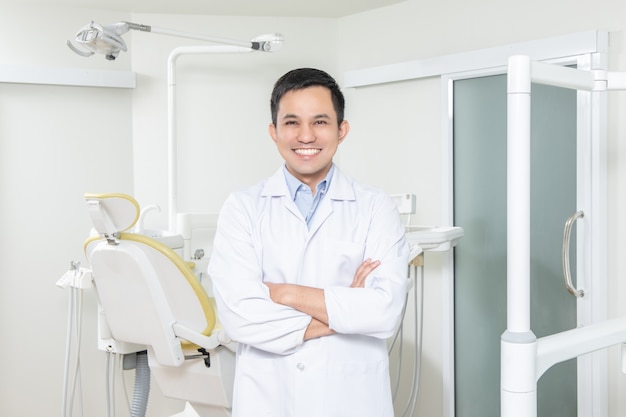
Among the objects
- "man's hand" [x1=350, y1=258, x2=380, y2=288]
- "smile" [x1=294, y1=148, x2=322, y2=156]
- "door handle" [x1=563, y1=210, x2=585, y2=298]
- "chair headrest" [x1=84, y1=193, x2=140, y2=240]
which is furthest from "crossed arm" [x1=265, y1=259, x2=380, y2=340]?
"door handle" [x1=563, y1=210, x2=585, y2=298]

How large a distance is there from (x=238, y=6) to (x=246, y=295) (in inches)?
83.8

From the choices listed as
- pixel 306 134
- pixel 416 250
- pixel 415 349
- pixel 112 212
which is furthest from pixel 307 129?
pixel 415 349

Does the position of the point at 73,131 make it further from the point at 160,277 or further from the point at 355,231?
the point at 355,231

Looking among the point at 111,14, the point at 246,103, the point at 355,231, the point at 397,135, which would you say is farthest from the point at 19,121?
the point at 355,231

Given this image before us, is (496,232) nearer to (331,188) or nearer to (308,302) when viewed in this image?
(331,188)

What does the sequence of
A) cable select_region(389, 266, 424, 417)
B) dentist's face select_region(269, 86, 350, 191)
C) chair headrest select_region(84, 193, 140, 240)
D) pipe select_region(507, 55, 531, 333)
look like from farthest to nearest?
cable select_region(389, 266, 424, 417) → chair headrest select_region(84, 193, 140, 240) → dentist's face select_region(269, 86, 350, 191) → pipe select_region(507, 55, 531, 333)

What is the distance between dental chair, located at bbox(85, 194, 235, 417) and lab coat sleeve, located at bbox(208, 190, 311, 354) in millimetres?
592

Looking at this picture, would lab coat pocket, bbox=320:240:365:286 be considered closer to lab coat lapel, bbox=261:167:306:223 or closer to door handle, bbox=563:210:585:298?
lab coat lapel, bbox=261:167:306:223

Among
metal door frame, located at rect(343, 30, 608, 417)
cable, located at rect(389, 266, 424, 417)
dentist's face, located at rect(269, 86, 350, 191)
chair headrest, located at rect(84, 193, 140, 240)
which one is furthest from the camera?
cable, located at rect(389, 266, 424, 417)

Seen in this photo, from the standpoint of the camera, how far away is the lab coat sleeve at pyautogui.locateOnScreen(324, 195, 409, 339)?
1.61m

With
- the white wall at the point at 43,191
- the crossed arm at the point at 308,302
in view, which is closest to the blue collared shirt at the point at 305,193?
the crossed arm at the point at 308,302

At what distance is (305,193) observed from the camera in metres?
1.81

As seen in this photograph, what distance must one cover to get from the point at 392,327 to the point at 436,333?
1749mm

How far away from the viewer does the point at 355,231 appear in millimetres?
1763
